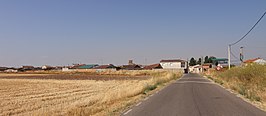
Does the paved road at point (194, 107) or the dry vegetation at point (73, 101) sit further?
the dry vegetation at point (73, 101)

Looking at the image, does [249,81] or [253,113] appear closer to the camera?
[253,113]

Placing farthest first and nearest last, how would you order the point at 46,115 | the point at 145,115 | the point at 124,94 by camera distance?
the point at 124,94 < the point at 46,115 < the point at 145,115

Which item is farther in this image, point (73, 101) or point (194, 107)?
point (73, 101)

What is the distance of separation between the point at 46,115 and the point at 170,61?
176 metres

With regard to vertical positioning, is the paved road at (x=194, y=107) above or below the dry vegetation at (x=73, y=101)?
above

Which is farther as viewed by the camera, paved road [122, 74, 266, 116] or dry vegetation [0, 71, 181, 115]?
dry vegetation [0, 71, 181, 115]

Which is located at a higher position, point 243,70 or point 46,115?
point 243,70

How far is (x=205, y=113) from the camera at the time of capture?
37.8 feet

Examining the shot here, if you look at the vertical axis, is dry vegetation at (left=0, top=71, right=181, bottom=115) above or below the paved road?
below

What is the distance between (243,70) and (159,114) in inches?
823

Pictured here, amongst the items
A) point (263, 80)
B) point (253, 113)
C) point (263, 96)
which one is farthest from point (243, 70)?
point (253, 113)

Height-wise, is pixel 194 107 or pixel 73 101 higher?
pixel 194 107

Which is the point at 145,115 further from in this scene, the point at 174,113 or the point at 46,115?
the point at 46,115

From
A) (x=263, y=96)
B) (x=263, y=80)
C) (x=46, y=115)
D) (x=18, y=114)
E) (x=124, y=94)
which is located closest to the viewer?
(x=46, y=115)
